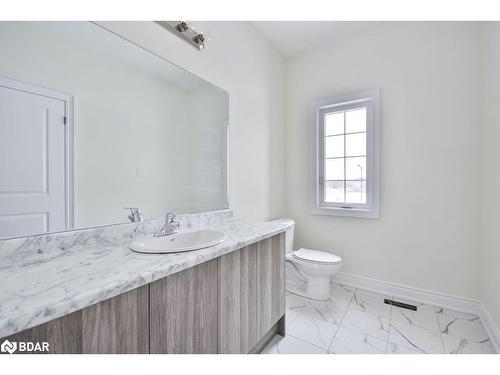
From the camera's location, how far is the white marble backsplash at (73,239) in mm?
853

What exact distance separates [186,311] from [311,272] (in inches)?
56.0

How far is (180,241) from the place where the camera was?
126 centimetres

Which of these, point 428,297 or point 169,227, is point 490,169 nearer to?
point 428,297

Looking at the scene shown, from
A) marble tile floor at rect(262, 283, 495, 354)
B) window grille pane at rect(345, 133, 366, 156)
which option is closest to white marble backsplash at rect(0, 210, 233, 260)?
marble tile floor at rect(262, 283, 495, 354)

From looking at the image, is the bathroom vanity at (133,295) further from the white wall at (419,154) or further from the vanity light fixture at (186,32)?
the white wall at (419,154)

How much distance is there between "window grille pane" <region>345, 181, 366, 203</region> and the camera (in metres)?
2.30

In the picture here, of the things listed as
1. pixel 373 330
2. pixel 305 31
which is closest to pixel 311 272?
pixel 373 330

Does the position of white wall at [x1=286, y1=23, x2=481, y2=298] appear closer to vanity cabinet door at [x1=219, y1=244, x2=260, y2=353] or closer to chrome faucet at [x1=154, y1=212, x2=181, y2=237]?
vanity cabinet door at [x1=219, y1=244, x2=260, y2=353]

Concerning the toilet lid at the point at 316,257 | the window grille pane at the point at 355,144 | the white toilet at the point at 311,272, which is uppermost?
the window grille pane at the point at 355,144

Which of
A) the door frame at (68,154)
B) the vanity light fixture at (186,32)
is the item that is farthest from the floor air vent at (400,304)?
the vanity light fixture at (186,32)

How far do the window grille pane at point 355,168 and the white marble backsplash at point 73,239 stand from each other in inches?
75.4

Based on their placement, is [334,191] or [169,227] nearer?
[169,227]
